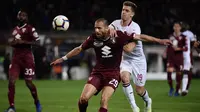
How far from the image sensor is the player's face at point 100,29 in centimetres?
896

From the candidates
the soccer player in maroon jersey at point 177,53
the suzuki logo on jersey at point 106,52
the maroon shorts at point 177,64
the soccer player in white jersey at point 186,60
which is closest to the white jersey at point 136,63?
the suzuki logo on jersey at point 106,52

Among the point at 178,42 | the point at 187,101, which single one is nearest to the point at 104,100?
the point at 187,101

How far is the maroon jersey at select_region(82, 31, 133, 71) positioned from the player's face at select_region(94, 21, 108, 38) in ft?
0.49

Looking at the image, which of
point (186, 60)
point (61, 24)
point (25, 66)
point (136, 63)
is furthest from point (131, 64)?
point (186, 60)

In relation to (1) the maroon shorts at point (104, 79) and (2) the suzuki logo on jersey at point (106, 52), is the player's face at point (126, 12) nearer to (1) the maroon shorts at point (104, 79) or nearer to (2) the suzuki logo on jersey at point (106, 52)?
(2) the suzuki logo on jersey at point (106, 52)

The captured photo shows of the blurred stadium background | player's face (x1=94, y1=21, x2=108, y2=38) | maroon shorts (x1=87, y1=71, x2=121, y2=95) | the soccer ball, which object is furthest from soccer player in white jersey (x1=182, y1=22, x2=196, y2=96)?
the blurred stadium background

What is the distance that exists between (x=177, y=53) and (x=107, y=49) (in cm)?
870

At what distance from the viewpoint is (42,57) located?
99.0 ft

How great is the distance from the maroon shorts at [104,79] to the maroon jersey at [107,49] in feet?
0.33

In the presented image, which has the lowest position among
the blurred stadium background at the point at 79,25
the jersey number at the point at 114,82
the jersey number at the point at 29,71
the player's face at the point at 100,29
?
the blurred stadium background at the point at 79,25

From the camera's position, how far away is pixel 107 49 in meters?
9.20

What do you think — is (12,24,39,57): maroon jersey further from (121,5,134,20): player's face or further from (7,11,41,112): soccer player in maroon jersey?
(121,5,134,20): player's face

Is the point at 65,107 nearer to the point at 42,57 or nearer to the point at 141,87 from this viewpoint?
the point at 141,87

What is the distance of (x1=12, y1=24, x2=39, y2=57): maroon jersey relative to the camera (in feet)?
40.1
